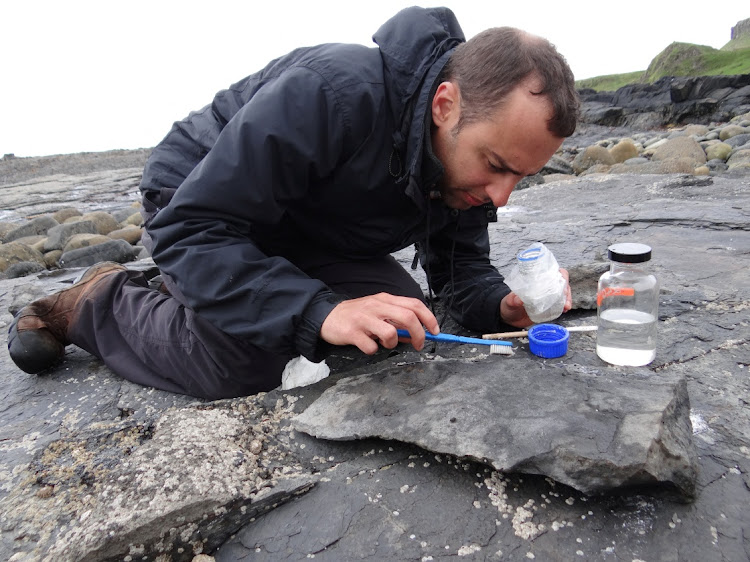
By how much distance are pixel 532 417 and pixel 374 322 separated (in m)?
0.54

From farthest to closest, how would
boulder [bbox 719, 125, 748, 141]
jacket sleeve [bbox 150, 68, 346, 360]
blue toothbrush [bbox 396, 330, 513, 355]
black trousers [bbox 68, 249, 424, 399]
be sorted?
boulder [bbox 719, 125, 748, 141], black trousers [bbox 68, 249, 424, 399], blue toothbrush [bbox 396, 330, 513, 355], jacket sleeve [bbox 150, 68, 346, 360]

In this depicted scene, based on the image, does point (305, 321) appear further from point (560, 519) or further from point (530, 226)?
point (530, 226)

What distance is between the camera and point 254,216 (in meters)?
1.87

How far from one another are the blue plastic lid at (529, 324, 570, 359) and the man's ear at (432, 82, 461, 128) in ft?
2.89

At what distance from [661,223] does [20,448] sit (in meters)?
4.21

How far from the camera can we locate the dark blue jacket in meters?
1.78

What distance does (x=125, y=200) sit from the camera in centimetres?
1196

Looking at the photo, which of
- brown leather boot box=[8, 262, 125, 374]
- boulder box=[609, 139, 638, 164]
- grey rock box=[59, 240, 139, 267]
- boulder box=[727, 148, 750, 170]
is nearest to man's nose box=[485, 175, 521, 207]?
brown leather boot box=[8, 262, 125, 374]

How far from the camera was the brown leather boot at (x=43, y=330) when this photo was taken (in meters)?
2.46

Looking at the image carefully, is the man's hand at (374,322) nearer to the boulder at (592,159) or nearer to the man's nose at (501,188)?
the man's nose at (501,188)

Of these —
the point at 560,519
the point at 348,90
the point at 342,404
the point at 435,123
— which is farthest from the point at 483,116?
the point at 560,519

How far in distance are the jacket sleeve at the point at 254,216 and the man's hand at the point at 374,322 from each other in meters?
0.06

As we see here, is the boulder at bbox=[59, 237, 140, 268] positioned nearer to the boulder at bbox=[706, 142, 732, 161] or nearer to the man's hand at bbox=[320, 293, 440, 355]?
the man's hand at bbox=[320, 293, 440, 355]

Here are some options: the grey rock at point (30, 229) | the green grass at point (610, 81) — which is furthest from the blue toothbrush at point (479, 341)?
the green grass at point (610, 81)
